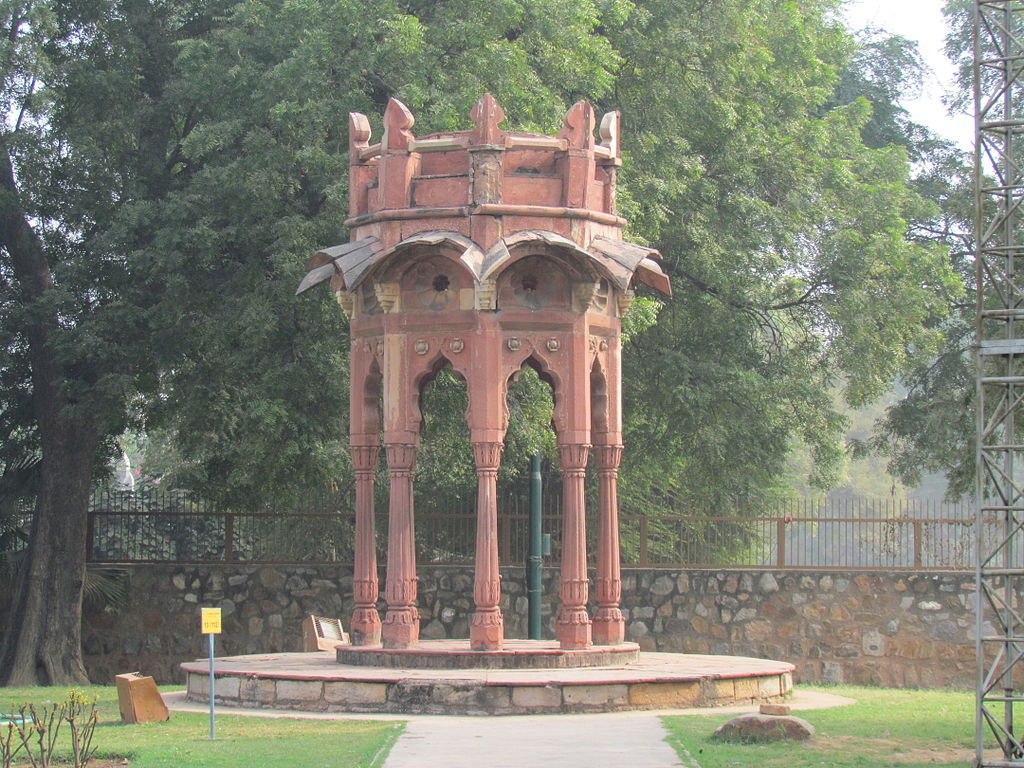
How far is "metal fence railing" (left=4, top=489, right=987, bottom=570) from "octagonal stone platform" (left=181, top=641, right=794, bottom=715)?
24.8ft

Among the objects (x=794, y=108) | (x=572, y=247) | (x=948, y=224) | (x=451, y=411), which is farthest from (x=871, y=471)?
(x=572, y=247)

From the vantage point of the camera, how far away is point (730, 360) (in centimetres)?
2530

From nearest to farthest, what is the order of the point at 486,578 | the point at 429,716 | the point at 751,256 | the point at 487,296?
the point at 429,716
the point at 486,578
the point at 487,296
the point at 751,256

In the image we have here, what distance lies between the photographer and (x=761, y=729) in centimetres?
1282

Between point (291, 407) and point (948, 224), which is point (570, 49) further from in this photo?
point (948, 224)

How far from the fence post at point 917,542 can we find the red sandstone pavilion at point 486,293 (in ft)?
27.4

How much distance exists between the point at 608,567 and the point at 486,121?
5.00m

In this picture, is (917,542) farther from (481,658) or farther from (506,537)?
(481,658)

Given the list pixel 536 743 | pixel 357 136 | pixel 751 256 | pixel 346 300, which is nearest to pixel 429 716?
pixel 536 743

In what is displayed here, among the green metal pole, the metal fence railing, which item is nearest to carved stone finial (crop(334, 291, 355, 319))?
the green metal pole

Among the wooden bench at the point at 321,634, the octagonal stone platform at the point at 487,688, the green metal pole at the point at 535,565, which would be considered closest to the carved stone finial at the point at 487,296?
the octagonal stone platform at the point at 487,688

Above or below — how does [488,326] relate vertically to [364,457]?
above

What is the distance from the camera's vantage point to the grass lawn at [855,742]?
464 inches

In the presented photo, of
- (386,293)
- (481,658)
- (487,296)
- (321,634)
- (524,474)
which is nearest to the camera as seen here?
(481,658)
